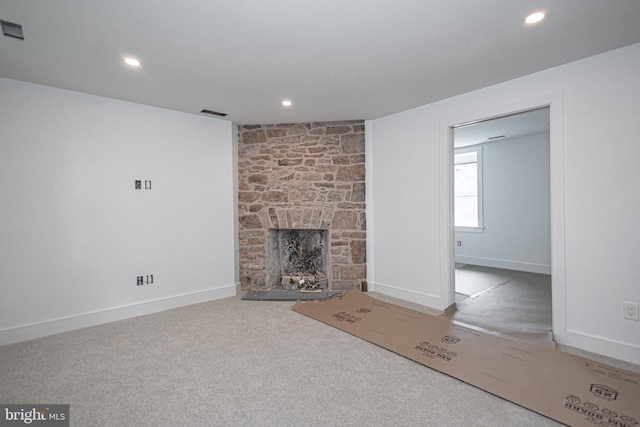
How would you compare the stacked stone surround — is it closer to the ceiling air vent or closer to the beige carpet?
the beige carpet

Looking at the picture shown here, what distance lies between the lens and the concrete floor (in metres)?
2.94

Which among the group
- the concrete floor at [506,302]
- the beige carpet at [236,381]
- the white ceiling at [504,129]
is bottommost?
the beige carpet at [236,381]

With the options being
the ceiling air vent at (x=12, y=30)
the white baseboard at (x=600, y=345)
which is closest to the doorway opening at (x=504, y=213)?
the white baseboard at (x=600, y=345)

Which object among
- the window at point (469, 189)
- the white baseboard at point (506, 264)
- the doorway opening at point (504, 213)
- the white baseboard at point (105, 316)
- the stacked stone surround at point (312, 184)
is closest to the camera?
the white baseboard at point (105, 316)

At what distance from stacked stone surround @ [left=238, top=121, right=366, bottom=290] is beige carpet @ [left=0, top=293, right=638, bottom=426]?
1415 mm

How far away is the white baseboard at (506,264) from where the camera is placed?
17.3ft

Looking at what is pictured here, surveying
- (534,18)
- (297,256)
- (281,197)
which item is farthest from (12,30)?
(297,256)

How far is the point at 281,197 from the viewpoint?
166 inches

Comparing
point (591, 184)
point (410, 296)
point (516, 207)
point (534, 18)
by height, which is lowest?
point (410, 296)

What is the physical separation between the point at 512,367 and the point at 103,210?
392 cm

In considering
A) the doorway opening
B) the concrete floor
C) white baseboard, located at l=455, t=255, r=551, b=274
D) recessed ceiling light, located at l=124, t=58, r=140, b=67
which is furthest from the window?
recessed ceiling light, located at l=124, t=58, r=140, b=67

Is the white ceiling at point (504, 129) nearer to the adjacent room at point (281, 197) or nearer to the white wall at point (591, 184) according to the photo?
the adjacent room at point (281, 197)

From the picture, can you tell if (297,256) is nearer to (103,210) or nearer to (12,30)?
(103,210)

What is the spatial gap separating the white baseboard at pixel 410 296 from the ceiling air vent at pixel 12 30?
4049mm
